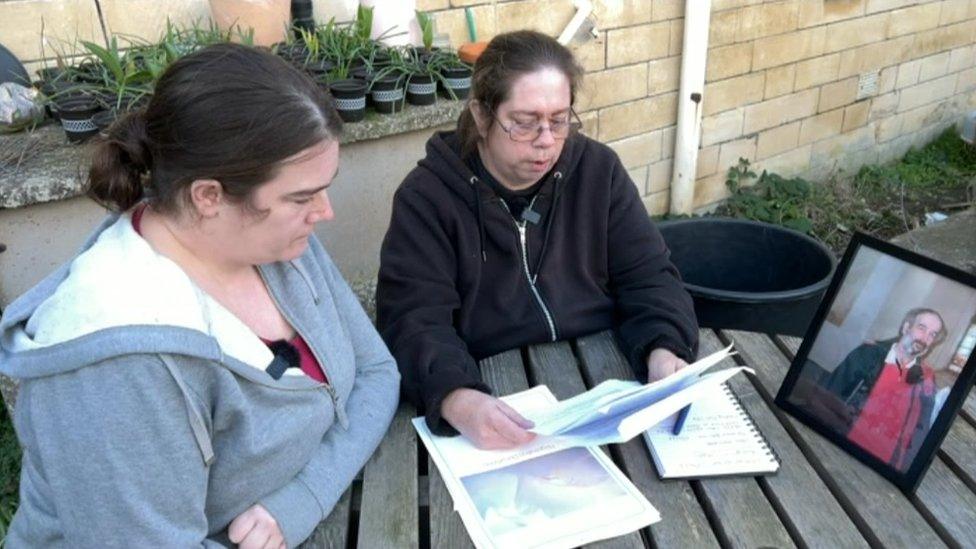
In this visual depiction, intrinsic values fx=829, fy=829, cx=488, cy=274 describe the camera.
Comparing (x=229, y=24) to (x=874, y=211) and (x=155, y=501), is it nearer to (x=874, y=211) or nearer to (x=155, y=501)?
(x=155, y=501)

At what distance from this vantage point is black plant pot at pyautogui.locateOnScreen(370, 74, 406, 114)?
2.86 metres

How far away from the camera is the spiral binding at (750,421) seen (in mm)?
1613

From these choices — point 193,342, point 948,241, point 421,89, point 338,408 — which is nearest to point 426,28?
point 421,89

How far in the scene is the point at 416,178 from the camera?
Answer: 2064 millimetres

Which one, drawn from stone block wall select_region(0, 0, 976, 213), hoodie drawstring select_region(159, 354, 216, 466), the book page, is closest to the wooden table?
the book page

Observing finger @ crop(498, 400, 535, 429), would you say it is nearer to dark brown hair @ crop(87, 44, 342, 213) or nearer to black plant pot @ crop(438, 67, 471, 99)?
dark brown hair @ crop(87, 44, 342, 213)

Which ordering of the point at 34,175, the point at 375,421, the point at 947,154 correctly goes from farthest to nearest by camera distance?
the point at 947,154 < the point at 34,175 < the point at 375,421

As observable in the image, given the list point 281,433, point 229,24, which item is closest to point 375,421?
point 281,433

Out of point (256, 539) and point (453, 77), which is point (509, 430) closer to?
point (256, 539)

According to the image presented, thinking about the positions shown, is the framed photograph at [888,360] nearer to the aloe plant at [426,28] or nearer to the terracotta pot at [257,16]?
the aloe plant at [426,28]

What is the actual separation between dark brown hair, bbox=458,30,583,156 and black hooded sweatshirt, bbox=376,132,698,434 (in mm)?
81

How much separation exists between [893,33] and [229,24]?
4333mm

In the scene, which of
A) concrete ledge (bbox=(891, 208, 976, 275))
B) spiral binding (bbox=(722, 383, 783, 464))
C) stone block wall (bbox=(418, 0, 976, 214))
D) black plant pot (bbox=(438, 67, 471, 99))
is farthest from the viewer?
concrete ledge (bbox=(891, 208, 976, 275))

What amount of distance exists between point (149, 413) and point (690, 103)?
3684 millimetres
